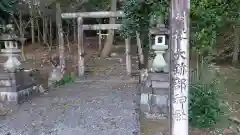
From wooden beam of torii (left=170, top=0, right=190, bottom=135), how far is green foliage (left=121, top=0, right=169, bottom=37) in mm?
1482

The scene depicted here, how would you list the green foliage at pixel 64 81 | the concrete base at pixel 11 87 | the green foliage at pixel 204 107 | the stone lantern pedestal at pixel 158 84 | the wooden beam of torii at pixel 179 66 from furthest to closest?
the green foliage at pixel 64 81 < the concrete base at pixel 11 87 < the stone lantern pedestal at pixel 158 84 < the green foliage at pixel 204 107 < the wooden beam of torii at pixel 179 66

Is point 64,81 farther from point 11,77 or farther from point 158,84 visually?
point 158,84

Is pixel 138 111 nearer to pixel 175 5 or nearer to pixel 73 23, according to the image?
pixel 175 5

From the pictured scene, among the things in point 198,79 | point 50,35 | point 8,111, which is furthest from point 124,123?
point 50,35

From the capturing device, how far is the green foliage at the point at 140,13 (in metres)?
5.03

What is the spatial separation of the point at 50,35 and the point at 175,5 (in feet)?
45.1

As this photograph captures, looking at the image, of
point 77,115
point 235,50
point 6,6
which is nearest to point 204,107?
point 77,115

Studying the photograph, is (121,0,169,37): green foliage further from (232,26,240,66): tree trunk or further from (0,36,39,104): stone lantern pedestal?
(232,26,240,66): tree trunk

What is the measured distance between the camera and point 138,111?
5.97m

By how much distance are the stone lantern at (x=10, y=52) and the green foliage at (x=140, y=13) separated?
276 cm

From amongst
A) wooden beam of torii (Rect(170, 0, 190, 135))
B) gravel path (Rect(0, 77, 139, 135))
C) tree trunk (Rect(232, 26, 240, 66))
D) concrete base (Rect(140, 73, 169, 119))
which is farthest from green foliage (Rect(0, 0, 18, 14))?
tree trunk (Rect(232, 26, 240, 66))

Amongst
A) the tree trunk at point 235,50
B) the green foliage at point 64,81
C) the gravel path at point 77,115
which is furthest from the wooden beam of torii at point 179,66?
the tree trunk at point 235,50

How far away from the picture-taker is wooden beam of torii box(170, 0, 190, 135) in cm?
352

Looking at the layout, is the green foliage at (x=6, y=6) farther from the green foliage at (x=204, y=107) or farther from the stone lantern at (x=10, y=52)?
the green foliage at (x=204, y=107)
